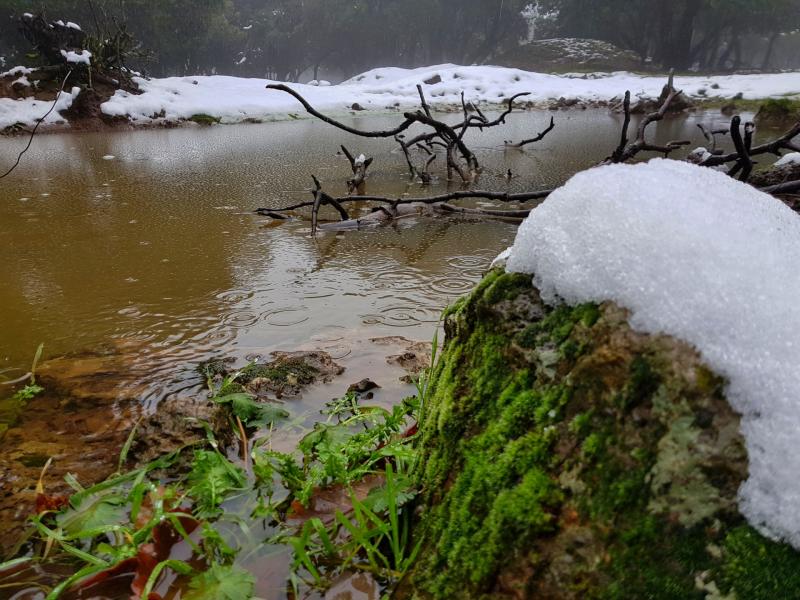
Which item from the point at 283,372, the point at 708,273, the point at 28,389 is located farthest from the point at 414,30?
the point at 708,273

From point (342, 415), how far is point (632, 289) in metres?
1.19

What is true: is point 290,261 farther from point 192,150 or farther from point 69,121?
point 69,121

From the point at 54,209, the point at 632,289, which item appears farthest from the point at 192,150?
the point at 632,289

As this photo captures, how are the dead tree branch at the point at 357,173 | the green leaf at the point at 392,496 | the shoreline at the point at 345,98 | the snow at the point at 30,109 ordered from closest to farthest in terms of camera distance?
1. the green leaf at the point at 392,496
2. the dead tree branch at the point at 357,173
3. the snow at the point at 30,109
4. the shoreline at the point at 345,98

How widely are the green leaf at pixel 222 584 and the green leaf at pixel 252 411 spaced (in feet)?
2.16

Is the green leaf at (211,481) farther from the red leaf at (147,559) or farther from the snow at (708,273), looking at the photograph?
the snow at (708,273)

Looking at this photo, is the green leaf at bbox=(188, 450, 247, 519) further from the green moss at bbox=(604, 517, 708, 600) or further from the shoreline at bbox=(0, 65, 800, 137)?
the shoreline at bbox=(0, 65, 800, 137)

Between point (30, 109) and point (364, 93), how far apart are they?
1356 centimetres

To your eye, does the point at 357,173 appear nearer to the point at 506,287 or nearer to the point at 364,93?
the point at 506,287

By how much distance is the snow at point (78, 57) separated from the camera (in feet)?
50.4

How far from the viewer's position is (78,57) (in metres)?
15.4

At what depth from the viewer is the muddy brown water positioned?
76.5 inches

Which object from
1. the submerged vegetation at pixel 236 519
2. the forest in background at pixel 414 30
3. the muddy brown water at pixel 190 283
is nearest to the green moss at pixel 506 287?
the submerged vegetation at pixel 236 519

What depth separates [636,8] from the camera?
41.4m
